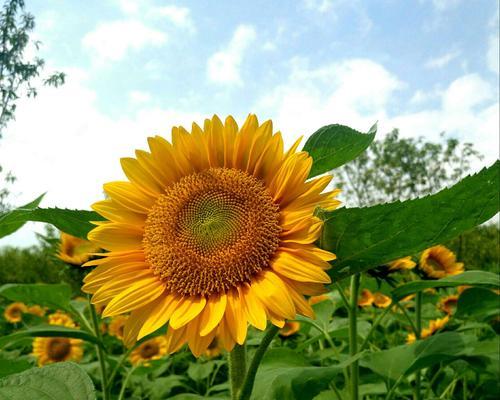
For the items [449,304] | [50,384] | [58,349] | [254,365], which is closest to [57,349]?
[58,349]

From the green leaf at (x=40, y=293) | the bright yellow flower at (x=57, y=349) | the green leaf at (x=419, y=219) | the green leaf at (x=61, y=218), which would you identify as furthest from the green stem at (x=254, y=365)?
the bright yellow flower at (x=57, y=349)

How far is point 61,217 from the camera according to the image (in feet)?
3.32

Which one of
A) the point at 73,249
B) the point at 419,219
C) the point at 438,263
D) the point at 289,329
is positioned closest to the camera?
the point at 419,219

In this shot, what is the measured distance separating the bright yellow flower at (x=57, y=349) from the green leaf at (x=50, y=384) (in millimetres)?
2204

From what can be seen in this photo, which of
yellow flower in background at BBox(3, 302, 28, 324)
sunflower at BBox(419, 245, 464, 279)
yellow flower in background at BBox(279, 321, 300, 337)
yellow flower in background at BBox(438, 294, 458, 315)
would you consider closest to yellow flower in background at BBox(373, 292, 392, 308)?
yellow flower in background at BBox(438, 294, 458, 315)

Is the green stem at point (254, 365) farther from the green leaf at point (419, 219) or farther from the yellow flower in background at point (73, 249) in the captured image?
the yellow flower in background at point (73, 249)

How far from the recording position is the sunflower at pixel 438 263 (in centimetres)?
199

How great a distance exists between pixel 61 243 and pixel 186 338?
1.19 m

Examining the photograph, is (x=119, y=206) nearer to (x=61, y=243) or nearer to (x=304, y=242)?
(x=304, y=242)

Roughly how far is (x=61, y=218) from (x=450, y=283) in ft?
2.67

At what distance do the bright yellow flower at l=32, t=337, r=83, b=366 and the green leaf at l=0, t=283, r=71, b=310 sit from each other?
1427 mm

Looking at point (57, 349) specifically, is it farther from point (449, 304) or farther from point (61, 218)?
point (61, 218)

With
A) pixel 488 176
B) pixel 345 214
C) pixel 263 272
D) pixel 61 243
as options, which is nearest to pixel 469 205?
pixel 488 176

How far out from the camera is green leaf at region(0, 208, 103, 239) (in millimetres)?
1003
